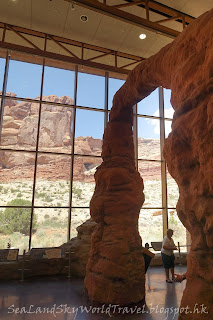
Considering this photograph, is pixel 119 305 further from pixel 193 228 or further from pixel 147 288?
pixel 193 228

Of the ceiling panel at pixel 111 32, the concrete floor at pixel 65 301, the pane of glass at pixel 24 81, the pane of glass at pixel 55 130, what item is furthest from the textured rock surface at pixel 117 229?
the pane of glass at pixel 55 130

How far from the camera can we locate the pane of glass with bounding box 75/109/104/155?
84.4ft

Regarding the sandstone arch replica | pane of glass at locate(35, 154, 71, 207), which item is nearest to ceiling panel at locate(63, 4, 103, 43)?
→ the sandstone arch replica

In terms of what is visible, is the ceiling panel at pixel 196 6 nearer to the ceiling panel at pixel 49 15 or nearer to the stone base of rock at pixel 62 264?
the ceiling panel at pixel 49 15

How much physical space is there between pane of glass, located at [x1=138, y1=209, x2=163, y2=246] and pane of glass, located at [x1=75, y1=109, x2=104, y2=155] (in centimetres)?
1064

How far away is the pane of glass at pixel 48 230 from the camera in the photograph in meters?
23.1

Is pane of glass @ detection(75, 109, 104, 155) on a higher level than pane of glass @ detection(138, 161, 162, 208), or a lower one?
higher

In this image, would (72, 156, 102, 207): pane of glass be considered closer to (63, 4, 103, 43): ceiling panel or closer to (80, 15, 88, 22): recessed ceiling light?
(63, 4, 103, 43): ceiling panel

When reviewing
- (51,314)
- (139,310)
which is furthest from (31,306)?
(139,310)

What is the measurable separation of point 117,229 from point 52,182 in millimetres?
24750

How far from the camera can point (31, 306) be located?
14.9 feet

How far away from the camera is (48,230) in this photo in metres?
24.0

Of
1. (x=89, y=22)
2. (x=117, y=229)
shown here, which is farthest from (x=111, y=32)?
(x=117, y=229)

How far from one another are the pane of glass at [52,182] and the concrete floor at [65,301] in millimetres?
20878
